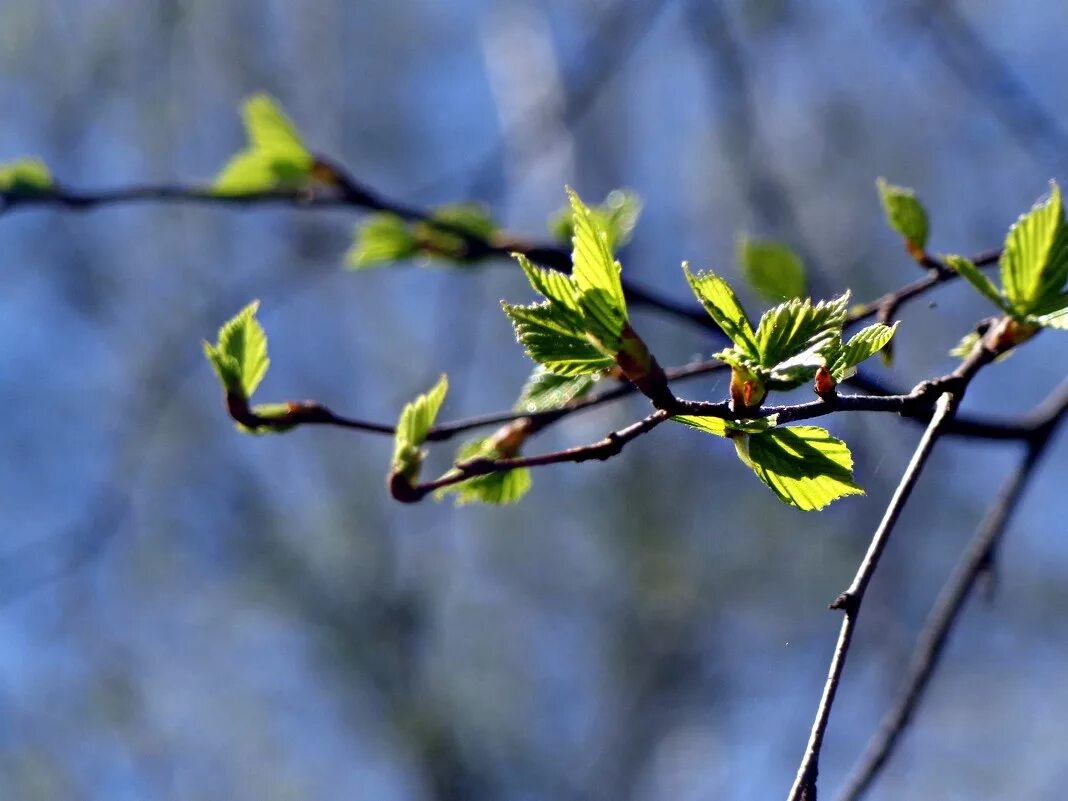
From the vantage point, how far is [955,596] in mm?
1141

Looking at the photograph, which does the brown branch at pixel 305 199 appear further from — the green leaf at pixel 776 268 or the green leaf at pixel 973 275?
the green leaf at pixel 973 275

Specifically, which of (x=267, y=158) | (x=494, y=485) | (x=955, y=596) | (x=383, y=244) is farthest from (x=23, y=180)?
(x=955, y=596)

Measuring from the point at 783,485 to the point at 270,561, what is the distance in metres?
6.11

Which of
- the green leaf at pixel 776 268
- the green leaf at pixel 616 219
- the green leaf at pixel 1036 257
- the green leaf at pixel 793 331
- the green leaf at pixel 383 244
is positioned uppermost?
the green leaf at pixel 383 244

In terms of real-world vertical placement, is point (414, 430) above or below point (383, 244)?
below

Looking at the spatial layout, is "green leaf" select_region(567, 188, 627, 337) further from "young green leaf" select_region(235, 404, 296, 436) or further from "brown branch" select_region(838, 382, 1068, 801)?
"brown branch" select_region(838, 382, 1068, 801)

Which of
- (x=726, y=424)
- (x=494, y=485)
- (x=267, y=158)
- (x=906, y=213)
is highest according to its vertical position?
(x=267, y=158)

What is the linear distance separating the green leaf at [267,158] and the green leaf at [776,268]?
1.74ft

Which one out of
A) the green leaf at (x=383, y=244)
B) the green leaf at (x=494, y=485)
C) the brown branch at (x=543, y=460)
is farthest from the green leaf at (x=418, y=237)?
the brown branch at (x=543, y=460)

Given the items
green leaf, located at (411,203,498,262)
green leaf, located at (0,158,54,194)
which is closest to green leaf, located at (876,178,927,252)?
green leaf, located at (411,203,498,262)

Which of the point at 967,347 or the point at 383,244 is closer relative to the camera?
the point at 967,347

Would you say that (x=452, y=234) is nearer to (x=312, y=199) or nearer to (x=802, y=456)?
(x=312, y=199)

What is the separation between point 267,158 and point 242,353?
55cm

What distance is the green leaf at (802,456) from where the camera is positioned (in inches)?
22.5
